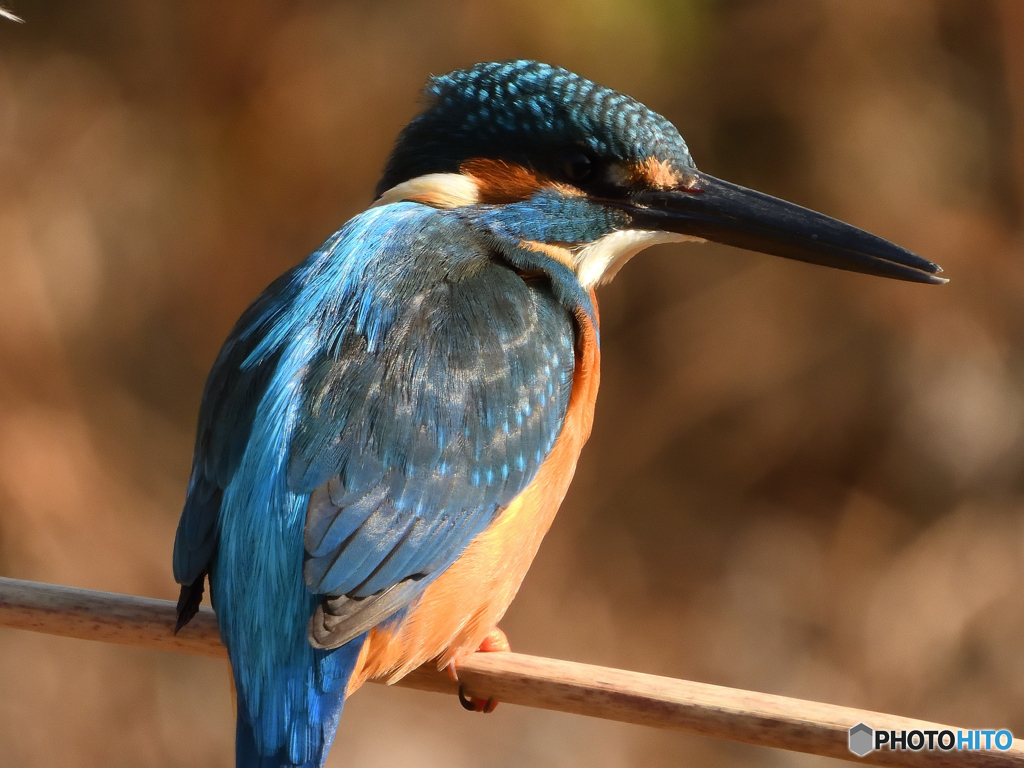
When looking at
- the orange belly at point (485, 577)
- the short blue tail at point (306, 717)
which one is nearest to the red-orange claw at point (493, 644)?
the orange belly at point (485, 577)

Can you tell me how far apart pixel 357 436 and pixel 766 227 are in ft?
3.02

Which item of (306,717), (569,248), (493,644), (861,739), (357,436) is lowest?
(493,644)

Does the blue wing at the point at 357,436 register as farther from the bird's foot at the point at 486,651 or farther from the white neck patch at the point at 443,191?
the bird's foot at the point at 486,651

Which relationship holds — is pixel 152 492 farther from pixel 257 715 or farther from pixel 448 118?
pixel 257 715

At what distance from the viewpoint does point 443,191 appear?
2.11 m

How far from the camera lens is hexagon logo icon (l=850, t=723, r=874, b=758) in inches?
60.6

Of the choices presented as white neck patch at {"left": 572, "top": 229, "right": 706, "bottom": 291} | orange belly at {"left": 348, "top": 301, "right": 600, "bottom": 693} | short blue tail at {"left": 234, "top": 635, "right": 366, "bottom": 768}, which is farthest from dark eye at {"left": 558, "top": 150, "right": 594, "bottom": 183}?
short blue tail at {"left": 234, "top": 635, "right": 366, "bottom": 768}

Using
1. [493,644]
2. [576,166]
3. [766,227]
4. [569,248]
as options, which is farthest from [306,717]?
[766,227]

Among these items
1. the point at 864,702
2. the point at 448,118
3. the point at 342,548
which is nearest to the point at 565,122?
the point at 448,118

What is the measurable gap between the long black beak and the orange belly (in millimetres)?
260

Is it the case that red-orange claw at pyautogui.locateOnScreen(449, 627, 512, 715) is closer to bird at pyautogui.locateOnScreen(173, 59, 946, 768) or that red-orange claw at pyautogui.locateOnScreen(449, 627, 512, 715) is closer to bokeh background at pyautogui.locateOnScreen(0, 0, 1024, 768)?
bird at pyautogui.locateOnScreen(173, 59, 946, 768)

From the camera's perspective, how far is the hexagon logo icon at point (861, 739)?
1.54 metres

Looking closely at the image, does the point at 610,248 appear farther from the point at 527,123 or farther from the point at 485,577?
the point at 485,577

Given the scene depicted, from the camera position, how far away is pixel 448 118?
7.15 ft
